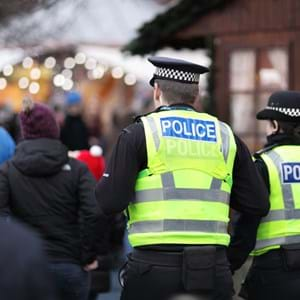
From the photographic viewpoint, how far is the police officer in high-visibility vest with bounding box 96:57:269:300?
394 centimetres

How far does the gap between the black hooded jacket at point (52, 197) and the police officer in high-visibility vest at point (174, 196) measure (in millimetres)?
1083

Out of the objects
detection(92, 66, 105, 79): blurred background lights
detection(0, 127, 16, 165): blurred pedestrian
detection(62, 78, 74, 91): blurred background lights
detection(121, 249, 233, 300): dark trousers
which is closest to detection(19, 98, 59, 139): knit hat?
detection(0, 127, 16, 165): blurred pedestrian

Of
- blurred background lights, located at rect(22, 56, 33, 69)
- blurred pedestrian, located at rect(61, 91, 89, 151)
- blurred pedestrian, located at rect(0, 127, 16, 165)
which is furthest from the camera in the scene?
blurred background lights, located at rect(22, 56, 33, 69)

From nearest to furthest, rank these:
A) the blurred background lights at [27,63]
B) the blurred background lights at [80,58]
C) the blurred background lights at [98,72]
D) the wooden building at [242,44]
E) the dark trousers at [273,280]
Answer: the dark trousers at [273,280] < the wooden building at [242,44] < the blurred background lights at [27,63] < the blurred background lights at [80,58] < the blurred background lights at [98,72]

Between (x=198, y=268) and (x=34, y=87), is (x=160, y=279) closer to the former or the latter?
(x=198, y=268)

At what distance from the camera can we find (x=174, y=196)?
396cm

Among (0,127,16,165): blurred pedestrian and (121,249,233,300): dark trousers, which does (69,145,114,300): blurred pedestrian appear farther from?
(121,249,233,300): dark trousers

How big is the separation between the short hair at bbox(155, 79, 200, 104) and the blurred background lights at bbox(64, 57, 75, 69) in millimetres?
15111

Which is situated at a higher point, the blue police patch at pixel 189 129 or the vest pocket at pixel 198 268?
the blue police patch at pixel 189 129

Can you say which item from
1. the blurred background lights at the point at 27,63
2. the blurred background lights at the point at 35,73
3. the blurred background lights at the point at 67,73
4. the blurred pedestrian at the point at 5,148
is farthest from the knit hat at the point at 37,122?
the blurred background lights at the point at 35,73

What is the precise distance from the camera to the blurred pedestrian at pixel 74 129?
412 inches

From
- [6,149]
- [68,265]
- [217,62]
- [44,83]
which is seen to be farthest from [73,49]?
[68,265]

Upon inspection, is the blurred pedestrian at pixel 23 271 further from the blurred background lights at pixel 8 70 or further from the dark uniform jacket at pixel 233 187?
the blurred background lights at pixel 8 70

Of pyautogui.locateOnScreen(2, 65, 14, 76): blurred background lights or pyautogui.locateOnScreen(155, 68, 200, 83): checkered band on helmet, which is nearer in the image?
pyautogui.locateOnScreen(155, 68, 200, 83): checkered band on helmet
